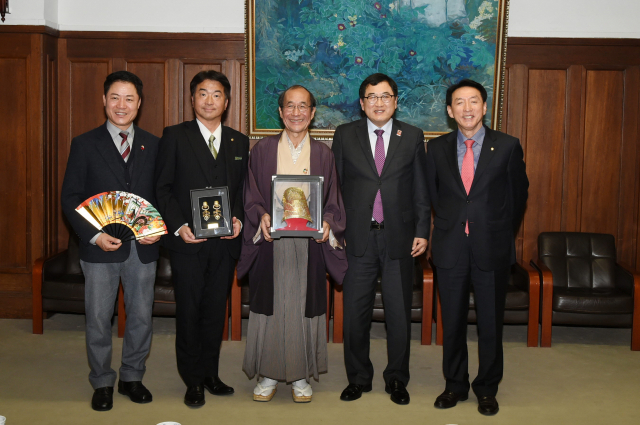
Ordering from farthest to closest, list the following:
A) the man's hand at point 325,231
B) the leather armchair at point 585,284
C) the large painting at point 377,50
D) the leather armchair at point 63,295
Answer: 1. the large painting at point 377,50
2. the leather armchair at point 63,295
3. the leather armchair at point 585,284
4. the man's hand at point 325,231

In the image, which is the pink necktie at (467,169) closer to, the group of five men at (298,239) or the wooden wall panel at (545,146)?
the group of five men at (298,239)

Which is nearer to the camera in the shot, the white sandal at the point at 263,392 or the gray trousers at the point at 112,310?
the gray trousers at the point at 112,310

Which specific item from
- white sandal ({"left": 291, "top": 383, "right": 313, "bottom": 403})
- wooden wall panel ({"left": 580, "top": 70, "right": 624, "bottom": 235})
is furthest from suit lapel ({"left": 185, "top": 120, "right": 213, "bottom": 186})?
wooden wall panel ({"left": 580, "top": 70, "right": 624, "bottom": 235})

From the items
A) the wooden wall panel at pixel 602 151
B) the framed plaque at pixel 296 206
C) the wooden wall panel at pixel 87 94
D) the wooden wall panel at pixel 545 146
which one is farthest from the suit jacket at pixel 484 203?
the wooden wall panel at pixel 87 94

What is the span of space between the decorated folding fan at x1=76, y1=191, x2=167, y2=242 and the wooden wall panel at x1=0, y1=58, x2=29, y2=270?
2.54 meters

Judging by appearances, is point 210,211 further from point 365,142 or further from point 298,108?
point 365,142

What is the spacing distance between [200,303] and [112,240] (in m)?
0.68

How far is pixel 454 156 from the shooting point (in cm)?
365

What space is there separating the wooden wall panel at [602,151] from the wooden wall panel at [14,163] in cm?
520

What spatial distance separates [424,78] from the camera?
5.48 m

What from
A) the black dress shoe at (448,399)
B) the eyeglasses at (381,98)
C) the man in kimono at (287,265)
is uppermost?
the eyeglasses at (381,98)

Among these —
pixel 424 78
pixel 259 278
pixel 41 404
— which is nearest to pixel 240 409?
pixel 259 278

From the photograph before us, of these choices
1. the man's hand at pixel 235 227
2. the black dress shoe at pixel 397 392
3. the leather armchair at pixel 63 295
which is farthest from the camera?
the leather armchair at pixel 63 295

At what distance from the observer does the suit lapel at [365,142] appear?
3736 mm
